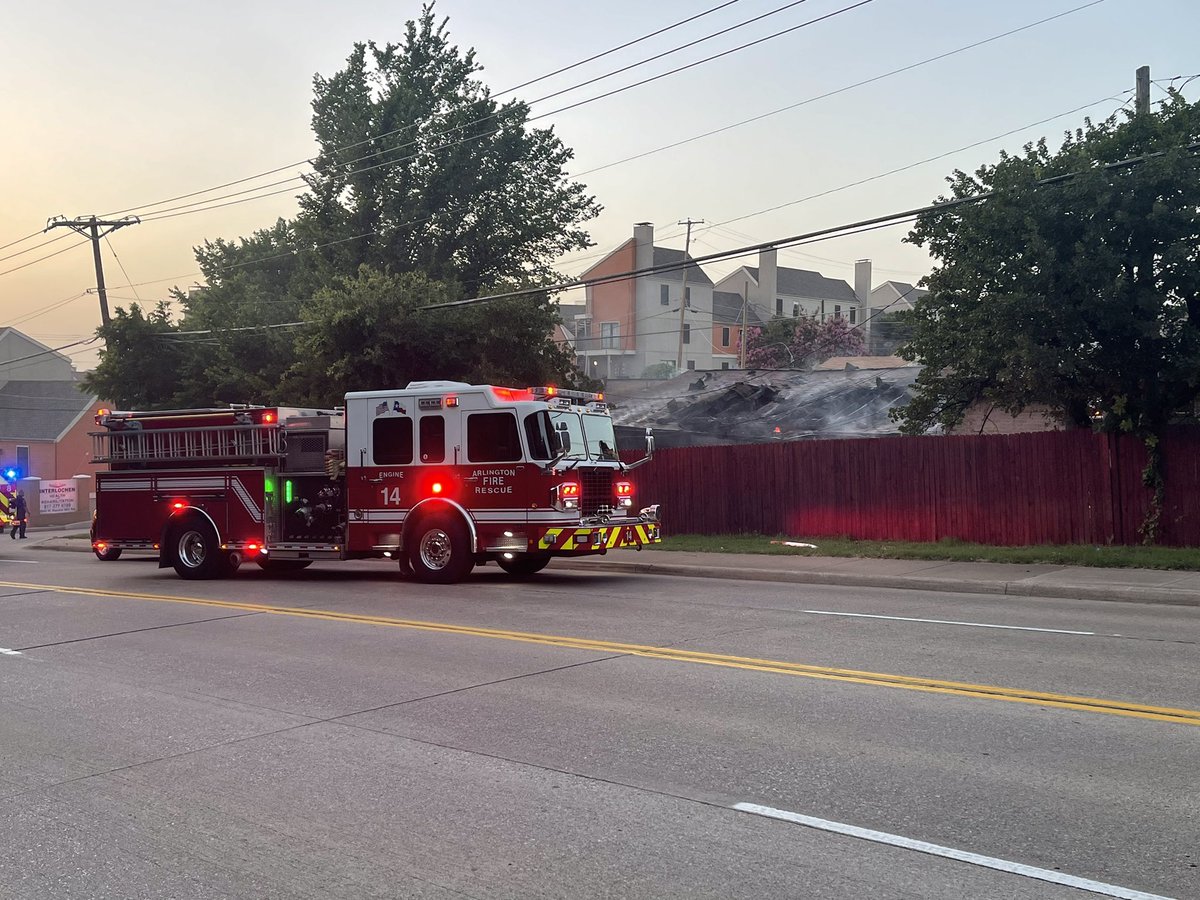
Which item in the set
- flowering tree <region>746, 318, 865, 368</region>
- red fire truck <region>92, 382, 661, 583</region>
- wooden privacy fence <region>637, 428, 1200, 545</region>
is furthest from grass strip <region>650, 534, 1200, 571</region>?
flowering tree <region>746, 318, 865, 368</region>

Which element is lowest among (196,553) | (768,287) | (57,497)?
(196,553)

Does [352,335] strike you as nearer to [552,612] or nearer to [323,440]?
[323,440]

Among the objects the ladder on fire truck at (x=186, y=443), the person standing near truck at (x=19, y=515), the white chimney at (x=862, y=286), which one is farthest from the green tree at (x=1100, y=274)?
the white chimney at (x=862, y=286)

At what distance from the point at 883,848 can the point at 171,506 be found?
1643 cm

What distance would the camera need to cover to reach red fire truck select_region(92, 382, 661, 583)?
52.6ft

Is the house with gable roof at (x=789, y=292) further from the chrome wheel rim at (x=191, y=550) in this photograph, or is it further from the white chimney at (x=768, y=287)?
the chrome wheel rim at (x=191, y=550)

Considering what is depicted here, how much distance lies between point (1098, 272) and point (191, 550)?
1556 cm

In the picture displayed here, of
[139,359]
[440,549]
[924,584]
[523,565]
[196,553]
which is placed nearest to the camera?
[924,584]

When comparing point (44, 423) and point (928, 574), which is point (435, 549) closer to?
point (928, 574)

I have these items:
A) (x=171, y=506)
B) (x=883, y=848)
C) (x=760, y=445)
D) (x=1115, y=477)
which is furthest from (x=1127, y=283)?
(x=171, y=506)

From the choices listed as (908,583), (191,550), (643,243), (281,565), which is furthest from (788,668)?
(643,243)

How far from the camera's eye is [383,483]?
16922mm

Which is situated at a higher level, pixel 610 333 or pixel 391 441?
pixel 610 333

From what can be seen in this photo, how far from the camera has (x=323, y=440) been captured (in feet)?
58.6
